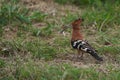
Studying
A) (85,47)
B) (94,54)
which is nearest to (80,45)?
(85,47)

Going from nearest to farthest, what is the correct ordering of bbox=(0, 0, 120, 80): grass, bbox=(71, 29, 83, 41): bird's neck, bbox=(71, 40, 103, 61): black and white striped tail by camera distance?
bbox=(0, 0, 120, 80): grass, bbox=(71, 40, 103, 61): black and white striped tail, bbox=(71, 29, 83, 41): bird's neck

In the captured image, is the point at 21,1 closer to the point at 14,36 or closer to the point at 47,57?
the point at 14,36

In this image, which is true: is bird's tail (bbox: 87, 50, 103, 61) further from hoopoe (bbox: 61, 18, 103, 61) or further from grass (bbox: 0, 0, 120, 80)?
A: grass (bbox: 0, 0, 120, 80)

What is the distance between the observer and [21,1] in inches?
381

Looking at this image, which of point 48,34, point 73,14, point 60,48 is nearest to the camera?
point 60,48

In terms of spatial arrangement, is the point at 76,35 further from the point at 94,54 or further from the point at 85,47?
the point at 94,54

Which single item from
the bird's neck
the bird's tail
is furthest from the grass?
→ the bird's neck

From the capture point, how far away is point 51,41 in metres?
8.11

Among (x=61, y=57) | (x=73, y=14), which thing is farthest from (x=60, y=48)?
(x=73, y=14)

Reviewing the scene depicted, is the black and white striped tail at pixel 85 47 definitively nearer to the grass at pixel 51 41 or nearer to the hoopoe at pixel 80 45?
the hoopoe at pixel 80 45

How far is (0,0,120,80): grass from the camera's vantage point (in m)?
6.57

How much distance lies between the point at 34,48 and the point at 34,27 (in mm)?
1202

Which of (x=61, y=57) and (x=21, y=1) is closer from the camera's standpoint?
(x=61, y=57)

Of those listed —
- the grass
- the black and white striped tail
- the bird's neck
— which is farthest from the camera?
the bird's neck
